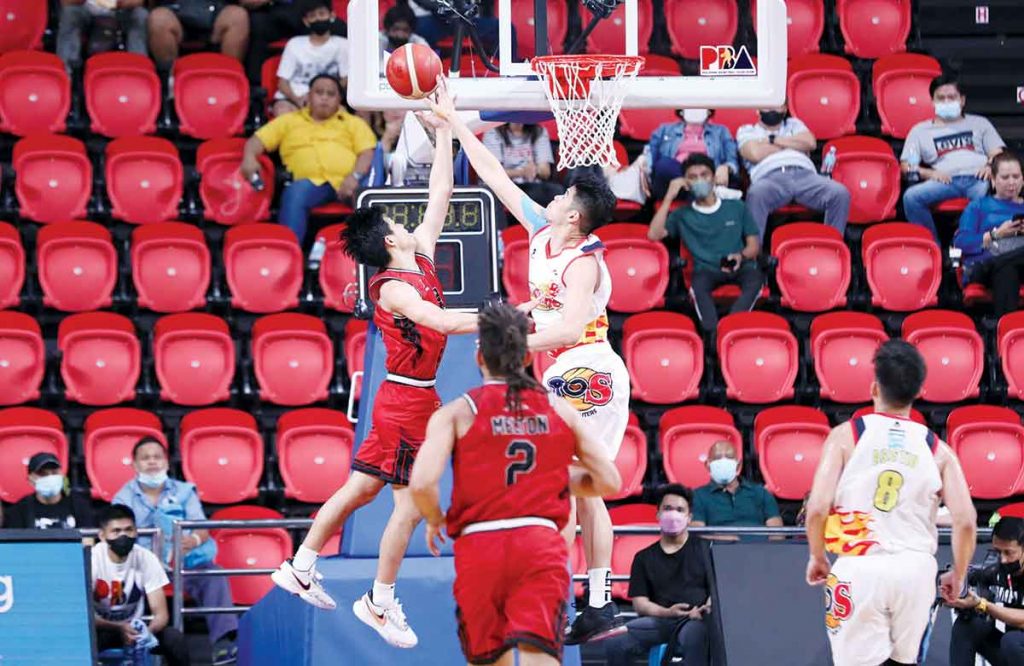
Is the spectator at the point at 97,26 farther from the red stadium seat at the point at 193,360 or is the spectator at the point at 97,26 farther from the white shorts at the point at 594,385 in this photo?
the white shorts at the point at 594,385

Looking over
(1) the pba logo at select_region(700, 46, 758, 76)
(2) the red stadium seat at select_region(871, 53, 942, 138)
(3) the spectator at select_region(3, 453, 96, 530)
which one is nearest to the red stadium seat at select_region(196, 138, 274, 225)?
(3) the spectator at select_region(3, 453, 96, 530)

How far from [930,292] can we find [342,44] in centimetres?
472

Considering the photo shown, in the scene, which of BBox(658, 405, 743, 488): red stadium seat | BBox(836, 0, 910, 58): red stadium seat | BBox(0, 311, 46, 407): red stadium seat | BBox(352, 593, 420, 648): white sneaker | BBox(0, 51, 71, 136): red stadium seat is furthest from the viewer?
BBox(836, 0, 910, 58): red stadium seat

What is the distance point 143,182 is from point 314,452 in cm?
278

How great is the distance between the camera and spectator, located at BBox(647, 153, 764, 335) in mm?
13617

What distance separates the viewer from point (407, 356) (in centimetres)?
896

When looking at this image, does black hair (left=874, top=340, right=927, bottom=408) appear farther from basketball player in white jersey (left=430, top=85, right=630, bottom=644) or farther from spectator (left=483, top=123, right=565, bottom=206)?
spectator (left=483, top=123, right=565, bottom=206)

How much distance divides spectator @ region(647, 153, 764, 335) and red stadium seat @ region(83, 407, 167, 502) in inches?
151

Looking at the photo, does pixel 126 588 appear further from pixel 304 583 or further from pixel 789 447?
pixel 789 447

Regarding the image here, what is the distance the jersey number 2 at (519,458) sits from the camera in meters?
7.29

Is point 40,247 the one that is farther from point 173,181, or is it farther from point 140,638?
point 140,638

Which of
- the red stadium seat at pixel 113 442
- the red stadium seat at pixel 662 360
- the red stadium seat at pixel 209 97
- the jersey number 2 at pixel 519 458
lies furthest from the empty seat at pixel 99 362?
the jersey number 2 at pixel 519 458

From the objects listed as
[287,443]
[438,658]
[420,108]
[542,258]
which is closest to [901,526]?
[542,258]

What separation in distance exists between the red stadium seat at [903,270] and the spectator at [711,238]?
37.0 inches
